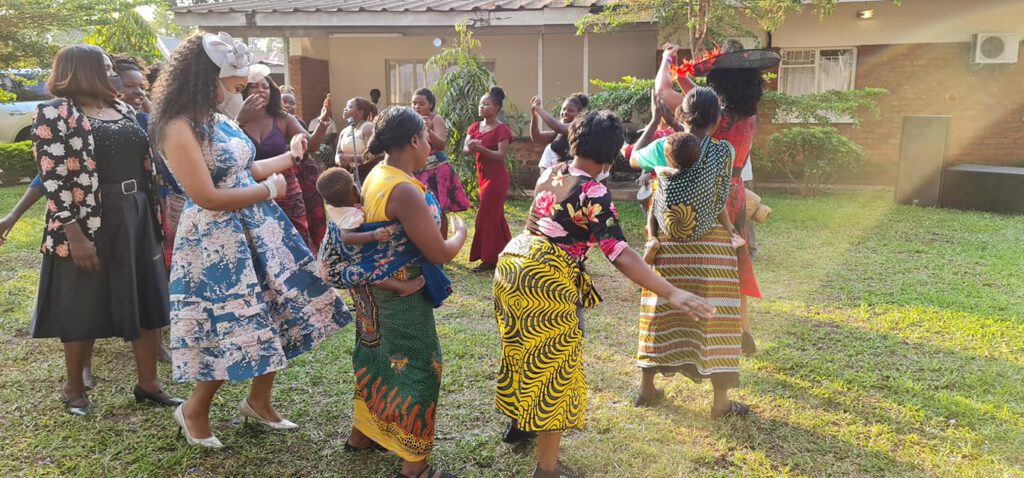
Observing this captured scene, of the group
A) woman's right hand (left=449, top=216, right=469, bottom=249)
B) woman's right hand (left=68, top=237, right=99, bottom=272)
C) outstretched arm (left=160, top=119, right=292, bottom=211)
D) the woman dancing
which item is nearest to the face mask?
outstretched arm (left=160, top=119, right=292, bottom=211)

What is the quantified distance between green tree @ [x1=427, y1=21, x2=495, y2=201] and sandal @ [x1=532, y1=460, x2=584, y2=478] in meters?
6.64

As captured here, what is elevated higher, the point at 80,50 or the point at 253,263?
the point at 80,50

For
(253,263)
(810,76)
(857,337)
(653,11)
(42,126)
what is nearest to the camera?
(253,263)

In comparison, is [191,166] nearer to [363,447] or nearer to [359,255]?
[359,255]

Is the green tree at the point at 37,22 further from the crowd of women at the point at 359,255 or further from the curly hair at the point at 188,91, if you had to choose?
the curly hair at the point at 188,91

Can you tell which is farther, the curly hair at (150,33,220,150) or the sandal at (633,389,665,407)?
the sandal at (633,389,665,407)

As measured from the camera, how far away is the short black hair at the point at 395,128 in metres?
2.74

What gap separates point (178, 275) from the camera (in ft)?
9.59

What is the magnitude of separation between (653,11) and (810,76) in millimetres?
4597

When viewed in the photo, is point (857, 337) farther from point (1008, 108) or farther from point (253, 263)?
point (1008, 108)

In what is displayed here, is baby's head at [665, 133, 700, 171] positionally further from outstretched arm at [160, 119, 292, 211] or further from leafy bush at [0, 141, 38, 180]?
leafy bush at [0, 141, 38, 180]

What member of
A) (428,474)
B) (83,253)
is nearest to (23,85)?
(83,253)

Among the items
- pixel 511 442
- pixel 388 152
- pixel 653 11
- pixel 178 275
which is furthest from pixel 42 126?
pixel 653 11

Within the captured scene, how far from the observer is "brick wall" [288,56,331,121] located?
12.9 meters
